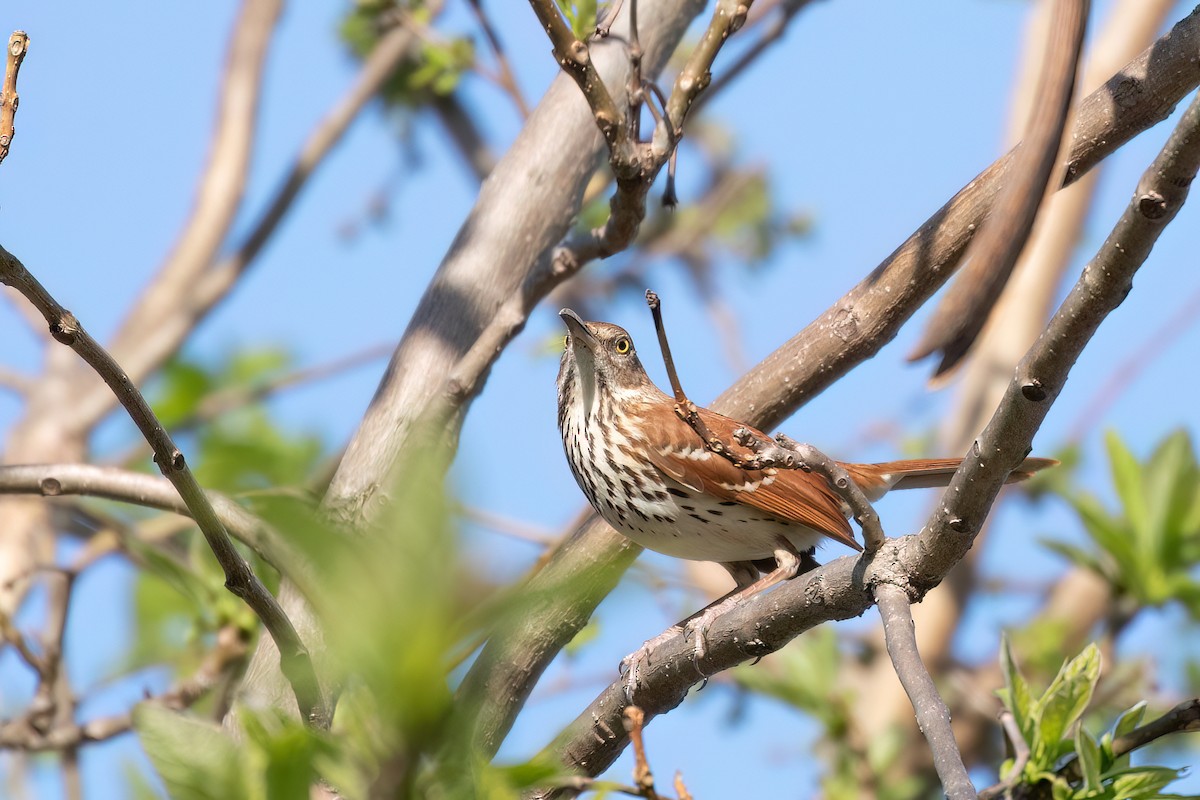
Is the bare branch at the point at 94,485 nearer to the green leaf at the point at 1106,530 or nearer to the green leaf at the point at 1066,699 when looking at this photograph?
the green leaf at the point at 1066,699

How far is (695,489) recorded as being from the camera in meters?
3.92

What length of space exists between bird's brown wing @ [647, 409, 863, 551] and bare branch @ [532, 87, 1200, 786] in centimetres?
96

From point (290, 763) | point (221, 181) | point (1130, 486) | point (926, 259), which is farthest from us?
point (221, 181)

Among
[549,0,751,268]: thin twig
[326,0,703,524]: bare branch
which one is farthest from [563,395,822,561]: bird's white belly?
[549,0,751,268]: thin twig

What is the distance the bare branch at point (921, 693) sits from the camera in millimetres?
1732

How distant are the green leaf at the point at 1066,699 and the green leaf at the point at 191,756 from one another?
176 centimetres

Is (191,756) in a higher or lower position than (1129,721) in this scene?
lower

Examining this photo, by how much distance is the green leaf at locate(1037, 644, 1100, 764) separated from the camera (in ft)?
8.50

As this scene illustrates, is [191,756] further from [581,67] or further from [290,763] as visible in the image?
Answer: [581,67]

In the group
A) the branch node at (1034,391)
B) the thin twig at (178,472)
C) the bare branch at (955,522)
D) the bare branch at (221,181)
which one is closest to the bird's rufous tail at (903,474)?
the bare branch at (955,522)

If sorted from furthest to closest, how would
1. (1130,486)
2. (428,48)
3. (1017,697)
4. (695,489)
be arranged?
(1130,486), (428,48), (695,489), (1017,697)

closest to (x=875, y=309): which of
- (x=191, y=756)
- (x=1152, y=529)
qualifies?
(x=1152, y=529)

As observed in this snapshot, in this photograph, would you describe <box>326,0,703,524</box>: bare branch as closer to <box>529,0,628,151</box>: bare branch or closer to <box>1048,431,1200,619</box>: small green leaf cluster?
<box>529,0,628,151</box>: bare branch

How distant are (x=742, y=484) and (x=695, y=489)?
0.14 meters
